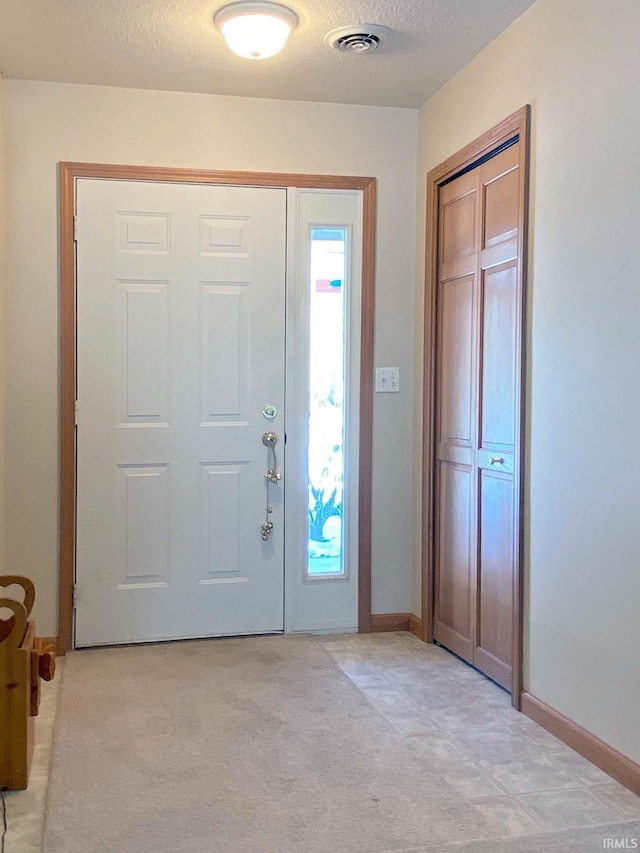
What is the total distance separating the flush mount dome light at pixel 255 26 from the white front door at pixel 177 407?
0.81m

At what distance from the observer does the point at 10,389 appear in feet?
11.3

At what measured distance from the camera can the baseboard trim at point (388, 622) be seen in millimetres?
3824

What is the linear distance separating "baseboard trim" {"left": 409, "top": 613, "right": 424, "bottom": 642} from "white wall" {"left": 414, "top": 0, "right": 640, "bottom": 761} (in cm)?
93

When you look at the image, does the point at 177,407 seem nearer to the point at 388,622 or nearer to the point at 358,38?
the point at 388,622

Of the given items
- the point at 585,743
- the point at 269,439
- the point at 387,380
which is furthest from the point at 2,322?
the point at 585,743

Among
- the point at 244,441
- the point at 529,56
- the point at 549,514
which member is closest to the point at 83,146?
the point at 244,441

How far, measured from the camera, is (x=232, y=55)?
3.17 meters

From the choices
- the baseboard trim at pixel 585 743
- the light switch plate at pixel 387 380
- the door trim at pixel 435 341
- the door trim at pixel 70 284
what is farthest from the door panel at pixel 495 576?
the door trim at pixel 70 284

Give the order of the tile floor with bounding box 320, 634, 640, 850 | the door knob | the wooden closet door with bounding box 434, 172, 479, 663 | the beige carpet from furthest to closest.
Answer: the door knob → the wooden closet door with bounding box 434, 172, 479, 663 → the tile floor with bounding box 320, 634, 640, 850 → the beige carpet

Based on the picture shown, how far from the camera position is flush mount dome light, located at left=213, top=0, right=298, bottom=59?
9.04ft

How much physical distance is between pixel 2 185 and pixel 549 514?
2465mm

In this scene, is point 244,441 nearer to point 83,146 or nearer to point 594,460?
point 83,146

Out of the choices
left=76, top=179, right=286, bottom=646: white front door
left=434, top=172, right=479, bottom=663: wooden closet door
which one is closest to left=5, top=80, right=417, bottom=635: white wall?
left=76, top=179, right=286, bottom=646: white front door

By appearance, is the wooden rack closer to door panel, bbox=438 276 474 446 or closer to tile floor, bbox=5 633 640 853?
tile floor, bbox=5 633 640 853
